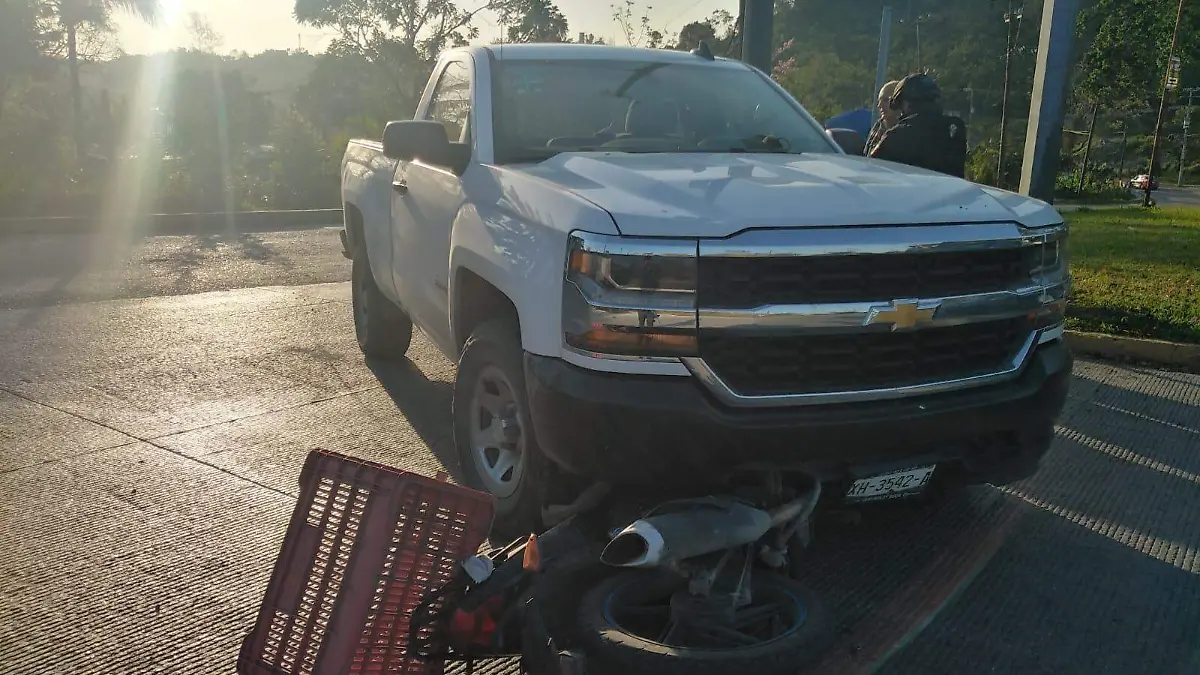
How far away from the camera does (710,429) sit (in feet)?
9.98

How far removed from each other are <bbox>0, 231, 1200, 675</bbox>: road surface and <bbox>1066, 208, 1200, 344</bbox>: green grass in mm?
694

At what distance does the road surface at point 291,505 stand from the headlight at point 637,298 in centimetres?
108

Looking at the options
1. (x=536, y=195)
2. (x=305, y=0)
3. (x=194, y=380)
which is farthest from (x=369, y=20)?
(x=536, y=195)

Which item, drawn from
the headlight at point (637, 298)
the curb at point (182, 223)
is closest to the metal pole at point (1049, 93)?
the headlight at point (637, 298)

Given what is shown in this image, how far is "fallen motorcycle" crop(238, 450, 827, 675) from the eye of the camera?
276 cm

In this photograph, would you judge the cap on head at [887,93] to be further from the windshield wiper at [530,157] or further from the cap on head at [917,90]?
the windshield wiper at [530,157]

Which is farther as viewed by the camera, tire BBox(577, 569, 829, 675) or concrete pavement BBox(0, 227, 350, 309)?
concrete pavement BBox(0, 227, 350, 309)

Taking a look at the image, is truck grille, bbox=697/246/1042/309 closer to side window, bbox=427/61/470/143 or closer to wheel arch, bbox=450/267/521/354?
wheel arch, bbox=450/267/521/354

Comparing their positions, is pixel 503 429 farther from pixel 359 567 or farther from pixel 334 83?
pixel 334 83

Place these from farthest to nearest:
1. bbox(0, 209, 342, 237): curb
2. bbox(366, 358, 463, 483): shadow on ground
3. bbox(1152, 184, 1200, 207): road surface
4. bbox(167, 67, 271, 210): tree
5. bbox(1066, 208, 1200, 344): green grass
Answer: bbox(1152, 184, 1200, 207): road surface → bbox(167, 67, 271, 210): tree → bbox(0, 209, 342, 237): curb → bbox(1066, 208, 1200, 344): green grass → bbox(366, 358, 463, 483): shadow on ground

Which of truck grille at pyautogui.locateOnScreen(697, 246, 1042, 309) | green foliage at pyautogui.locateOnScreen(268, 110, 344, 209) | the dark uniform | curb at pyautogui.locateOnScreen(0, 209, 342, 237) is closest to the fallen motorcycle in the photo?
truck grille at pyautogui.locateOnScreen(697, 246, 1042, 309)

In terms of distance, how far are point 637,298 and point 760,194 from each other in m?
0.60

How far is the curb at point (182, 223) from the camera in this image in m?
15.0

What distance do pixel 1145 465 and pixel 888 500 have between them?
7.73 feet
